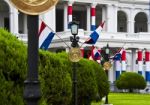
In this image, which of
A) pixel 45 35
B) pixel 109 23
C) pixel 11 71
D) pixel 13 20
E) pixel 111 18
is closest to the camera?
pixel 11 71

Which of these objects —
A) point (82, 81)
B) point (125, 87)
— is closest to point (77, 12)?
point (125, 87)

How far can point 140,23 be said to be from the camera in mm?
87938

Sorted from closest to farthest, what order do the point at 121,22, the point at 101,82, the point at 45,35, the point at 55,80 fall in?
the point at 55,80 < the point at 45,35 < the point at 101,82 < the point at 121,22

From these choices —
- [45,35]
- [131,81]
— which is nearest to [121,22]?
[131,81]

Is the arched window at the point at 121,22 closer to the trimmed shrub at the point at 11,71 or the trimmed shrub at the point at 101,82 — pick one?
the trimmed shrub at the point at 101,82

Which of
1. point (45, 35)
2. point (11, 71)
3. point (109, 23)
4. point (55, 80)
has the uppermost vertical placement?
point (109, 23)

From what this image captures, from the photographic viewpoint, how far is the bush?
170ft

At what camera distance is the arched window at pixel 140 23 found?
8694cm

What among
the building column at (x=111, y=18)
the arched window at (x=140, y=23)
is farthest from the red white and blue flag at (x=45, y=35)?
the arched window at (x=140, y=23)

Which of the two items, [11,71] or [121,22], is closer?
[11,71]

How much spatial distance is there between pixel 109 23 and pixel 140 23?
12.3 metres

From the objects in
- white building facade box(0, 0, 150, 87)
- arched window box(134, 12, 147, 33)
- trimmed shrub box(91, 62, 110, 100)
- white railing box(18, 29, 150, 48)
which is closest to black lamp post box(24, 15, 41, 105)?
trimmed shrub box(91, 62, 110, 100)

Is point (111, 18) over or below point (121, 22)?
over

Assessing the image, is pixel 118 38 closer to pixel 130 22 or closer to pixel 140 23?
pixel 130 22
